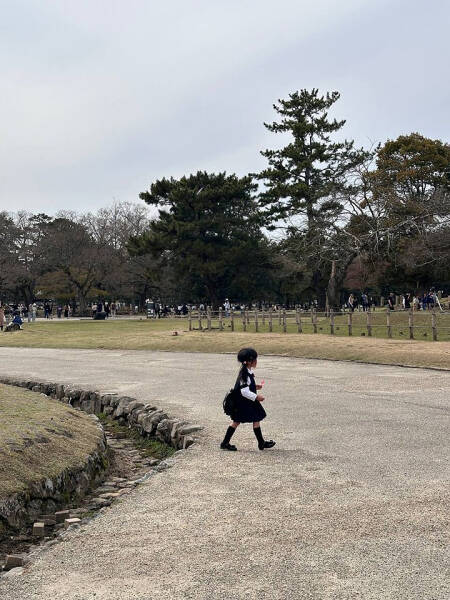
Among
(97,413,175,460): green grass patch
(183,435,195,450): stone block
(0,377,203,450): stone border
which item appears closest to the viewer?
(183,435,195,450): stone block

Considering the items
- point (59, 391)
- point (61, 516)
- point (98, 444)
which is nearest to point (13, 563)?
point (61, 516)

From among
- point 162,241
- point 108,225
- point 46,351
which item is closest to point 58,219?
point 108,225

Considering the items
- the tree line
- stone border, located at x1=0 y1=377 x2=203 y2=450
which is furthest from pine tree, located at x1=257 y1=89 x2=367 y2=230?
stone border, located at x1=0 y1=377 x2=203 y2=450

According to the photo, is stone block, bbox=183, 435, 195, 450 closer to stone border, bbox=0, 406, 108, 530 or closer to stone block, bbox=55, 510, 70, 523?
stone border, bbox=0, 406, 108, 530

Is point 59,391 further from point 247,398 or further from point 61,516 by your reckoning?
point 61,516

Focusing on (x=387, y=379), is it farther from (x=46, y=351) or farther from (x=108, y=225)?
(x=108, y=225)

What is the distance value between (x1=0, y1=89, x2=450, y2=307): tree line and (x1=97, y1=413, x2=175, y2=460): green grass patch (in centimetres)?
2060

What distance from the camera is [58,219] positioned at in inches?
2793

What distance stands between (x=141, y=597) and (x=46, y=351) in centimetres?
2081

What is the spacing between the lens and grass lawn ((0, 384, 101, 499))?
20.5 feet

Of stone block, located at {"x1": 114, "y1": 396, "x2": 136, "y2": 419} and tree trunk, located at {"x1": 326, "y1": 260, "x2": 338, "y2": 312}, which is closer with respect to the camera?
stone block, located at {"x1": 114, "y1": 396, "x2": 136, "y2": 419}

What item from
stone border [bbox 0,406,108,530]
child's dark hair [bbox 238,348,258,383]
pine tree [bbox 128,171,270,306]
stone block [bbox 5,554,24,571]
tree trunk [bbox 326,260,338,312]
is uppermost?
pine tree [bbox 128,171,270,306]

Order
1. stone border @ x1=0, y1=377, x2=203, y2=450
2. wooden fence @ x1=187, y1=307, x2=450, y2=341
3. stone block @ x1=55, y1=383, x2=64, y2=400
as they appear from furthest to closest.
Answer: wooden fence @ x1=187, y1=307, x2=450, y2=341, stone block @ x1=55, y1=383, x2=64, y2=400, stone border @ x1=0, y1=377, x2=203, y2=450

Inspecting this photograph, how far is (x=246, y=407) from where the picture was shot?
280 inches
